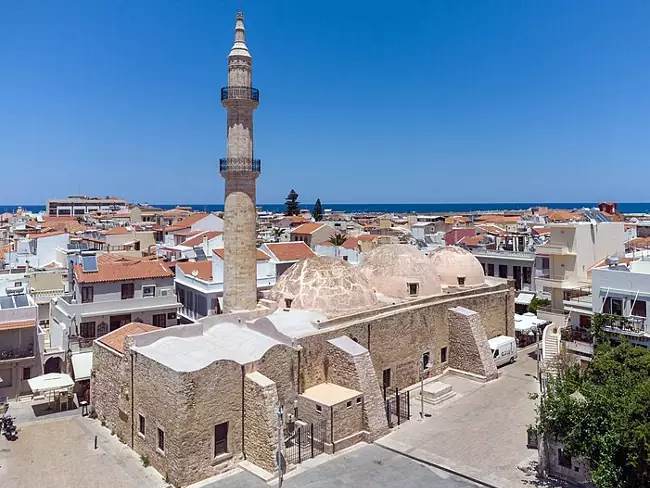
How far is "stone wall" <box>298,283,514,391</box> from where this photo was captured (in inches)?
795

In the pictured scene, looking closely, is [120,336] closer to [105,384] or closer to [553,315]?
[105,384]

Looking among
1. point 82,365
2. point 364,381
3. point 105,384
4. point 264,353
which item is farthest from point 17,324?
point 364,381

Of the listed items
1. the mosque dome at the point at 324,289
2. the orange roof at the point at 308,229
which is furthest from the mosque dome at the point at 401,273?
the orange roof at the point at 308,229

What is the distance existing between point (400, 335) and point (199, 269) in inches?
539

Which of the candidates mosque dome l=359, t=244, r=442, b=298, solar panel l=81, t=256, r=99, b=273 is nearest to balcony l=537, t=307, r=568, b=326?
mosque dome l=359, t=244, r=442, b=298

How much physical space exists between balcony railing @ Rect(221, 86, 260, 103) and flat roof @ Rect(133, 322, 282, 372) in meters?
9.68

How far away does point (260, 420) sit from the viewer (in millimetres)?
16766

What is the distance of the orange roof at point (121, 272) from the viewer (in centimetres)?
2584

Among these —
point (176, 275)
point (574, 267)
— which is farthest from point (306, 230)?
point (574, 267)

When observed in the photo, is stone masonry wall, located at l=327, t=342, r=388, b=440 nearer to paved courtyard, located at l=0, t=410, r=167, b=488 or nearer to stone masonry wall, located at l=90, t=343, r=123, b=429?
paved courtyard, located at l=0, t=410, r=167, b=488

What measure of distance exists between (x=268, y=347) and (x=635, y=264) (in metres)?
17.8

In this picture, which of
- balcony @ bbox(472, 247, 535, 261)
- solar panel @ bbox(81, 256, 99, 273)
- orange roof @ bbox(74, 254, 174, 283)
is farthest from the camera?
balcony @ bbox(472, 247, 535, 261)

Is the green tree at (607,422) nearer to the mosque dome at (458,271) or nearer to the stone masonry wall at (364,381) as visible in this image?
the stone masonry wall at (364,381)

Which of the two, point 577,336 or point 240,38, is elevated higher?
point 240,38
